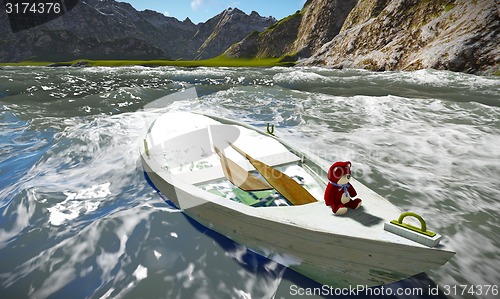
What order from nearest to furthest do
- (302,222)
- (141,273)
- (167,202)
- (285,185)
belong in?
(302,222), (141,273), (285,185), (167,202)

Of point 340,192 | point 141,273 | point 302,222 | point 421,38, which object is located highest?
point 421,38

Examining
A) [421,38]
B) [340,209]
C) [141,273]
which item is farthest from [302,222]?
[421,38]

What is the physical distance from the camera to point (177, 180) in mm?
5301

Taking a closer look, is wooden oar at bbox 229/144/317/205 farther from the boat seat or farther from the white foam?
the white foam

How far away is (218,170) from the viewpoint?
6398 millimetres

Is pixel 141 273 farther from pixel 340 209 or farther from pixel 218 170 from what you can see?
pixel 340 209

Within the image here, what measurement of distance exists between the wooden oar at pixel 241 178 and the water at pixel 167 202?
1.24m

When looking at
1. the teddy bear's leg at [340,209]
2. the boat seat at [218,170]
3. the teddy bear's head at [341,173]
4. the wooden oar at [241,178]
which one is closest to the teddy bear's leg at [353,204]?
the teddy bear's leg at [340,209]

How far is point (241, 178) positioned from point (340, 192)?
8.46 ft

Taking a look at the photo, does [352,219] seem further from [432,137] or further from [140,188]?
[432,137]

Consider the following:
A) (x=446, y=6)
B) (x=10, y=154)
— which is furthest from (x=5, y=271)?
(x=446, y=6)

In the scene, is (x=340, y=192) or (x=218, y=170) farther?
(x=218, y=170)

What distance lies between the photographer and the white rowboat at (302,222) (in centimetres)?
319

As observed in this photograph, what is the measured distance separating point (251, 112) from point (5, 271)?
1414cm
